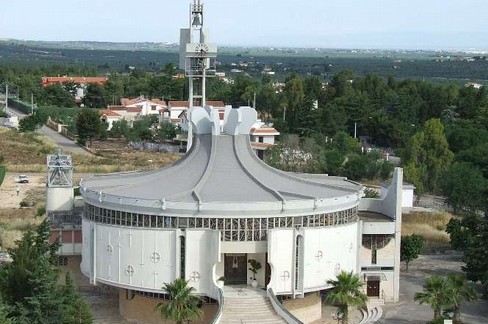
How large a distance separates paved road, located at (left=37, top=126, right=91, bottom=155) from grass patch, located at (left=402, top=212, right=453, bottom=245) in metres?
43.3

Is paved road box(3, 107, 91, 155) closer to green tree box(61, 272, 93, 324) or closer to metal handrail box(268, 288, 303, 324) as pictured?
metal handrail box(268, 288, 303, 324)

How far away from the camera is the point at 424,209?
66.3 metres

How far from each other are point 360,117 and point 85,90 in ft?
191

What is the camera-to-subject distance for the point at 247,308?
35094 millimetres

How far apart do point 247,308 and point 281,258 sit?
8.88ft

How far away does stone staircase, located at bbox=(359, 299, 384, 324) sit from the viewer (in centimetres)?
3903

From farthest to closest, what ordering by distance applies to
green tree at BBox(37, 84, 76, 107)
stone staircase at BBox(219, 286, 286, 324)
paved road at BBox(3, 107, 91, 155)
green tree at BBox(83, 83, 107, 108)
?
1. green tree at BBox(37, 84, 76, 107)
2. green tree at BBox(83, 83, 107, 108)
3. paved road at BBox(3, 107, 91, 155)
4. stone staircase at BBox(219, 286, 286, 324)

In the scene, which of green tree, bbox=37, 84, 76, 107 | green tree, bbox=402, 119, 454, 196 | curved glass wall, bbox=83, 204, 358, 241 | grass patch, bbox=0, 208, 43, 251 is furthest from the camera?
green tree, bbox=37, 84, 76, 107

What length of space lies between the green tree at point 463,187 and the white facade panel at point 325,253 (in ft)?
89.8

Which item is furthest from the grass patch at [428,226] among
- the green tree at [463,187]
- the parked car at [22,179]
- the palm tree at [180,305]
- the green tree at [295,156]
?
the parked car at [22,179]

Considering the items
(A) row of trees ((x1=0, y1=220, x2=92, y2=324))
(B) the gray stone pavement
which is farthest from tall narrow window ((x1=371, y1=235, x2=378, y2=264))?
(A) row of trees ((x1=0, y1=220, x2=92, y2=324))

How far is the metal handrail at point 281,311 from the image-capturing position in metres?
33.6

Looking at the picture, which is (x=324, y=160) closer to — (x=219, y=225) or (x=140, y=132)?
(x=140, y=132)

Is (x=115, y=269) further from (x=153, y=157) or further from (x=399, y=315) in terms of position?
(x=153, y=157)
